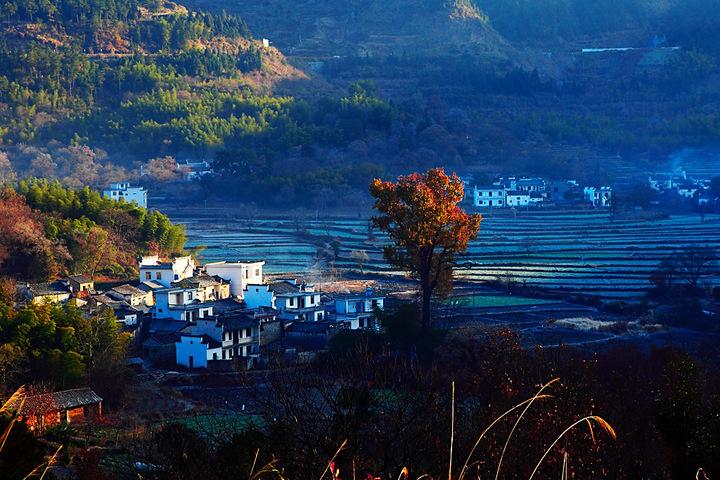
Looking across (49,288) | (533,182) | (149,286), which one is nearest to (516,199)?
(533,182)

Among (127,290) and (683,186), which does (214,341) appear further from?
(683,186)

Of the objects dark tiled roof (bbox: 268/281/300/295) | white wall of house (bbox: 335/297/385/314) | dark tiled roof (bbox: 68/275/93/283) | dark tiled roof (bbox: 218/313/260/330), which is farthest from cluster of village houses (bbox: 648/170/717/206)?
dark tiled roof (bbox: 218/313/260/330)

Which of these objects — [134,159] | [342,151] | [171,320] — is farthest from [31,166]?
[171,320]

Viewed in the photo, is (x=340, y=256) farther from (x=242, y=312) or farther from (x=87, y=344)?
(x=87, y=344)

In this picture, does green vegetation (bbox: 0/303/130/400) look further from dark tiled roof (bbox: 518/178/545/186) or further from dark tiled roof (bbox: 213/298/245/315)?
dark tiled roof (bbox: 518/178/545/186)

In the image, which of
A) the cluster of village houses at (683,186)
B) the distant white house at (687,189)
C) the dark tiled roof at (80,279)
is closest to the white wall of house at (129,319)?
the dark tiled roof at (80,279)

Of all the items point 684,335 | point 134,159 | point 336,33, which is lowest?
point 684,335

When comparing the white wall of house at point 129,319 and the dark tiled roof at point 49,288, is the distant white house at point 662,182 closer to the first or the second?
the dark tiled roof at point 49,288
